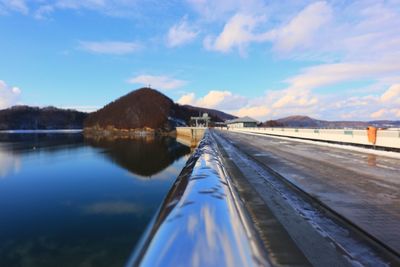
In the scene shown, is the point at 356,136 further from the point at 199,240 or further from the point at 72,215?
the point at 199,240

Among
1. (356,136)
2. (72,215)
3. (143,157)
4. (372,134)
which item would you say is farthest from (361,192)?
(143,157)

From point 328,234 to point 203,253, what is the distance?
344 cm

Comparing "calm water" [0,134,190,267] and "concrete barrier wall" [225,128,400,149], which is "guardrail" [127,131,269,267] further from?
"concrete barrier wall" [225,128,400,149]

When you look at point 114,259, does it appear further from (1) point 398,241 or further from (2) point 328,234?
(1) point 398,241

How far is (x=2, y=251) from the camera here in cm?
1146

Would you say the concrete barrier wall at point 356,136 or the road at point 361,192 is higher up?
the concrete barrier wall at point 356,136

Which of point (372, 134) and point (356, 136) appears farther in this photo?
point (356, 136)

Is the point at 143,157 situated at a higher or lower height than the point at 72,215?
lower

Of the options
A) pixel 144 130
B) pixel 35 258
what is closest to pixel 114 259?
pixel 35 258

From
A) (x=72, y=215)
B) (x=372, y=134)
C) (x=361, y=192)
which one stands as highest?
(x=372, y=134)

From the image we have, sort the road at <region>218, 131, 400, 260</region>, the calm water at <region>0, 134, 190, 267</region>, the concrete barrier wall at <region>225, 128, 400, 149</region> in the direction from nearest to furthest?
the road at <region>218, 131, 400, 260</region>, the calm water at <region>0, 134, 190, 267</region>, the concrete barrier wall at <region>225, 128, 400, 149</region>

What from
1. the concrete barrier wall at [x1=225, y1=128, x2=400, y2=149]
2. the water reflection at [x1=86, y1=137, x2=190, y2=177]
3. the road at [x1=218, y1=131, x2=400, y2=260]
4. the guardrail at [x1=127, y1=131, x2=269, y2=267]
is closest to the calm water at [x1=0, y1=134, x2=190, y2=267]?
the road at [x1=218, y1=131, x2=400, y2=260]

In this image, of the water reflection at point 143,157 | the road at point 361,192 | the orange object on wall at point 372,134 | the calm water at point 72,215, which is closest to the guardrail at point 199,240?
the road at point 361,192

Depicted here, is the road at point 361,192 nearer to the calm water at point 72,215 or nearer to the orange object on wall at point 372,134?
the calm water at point 72,215
